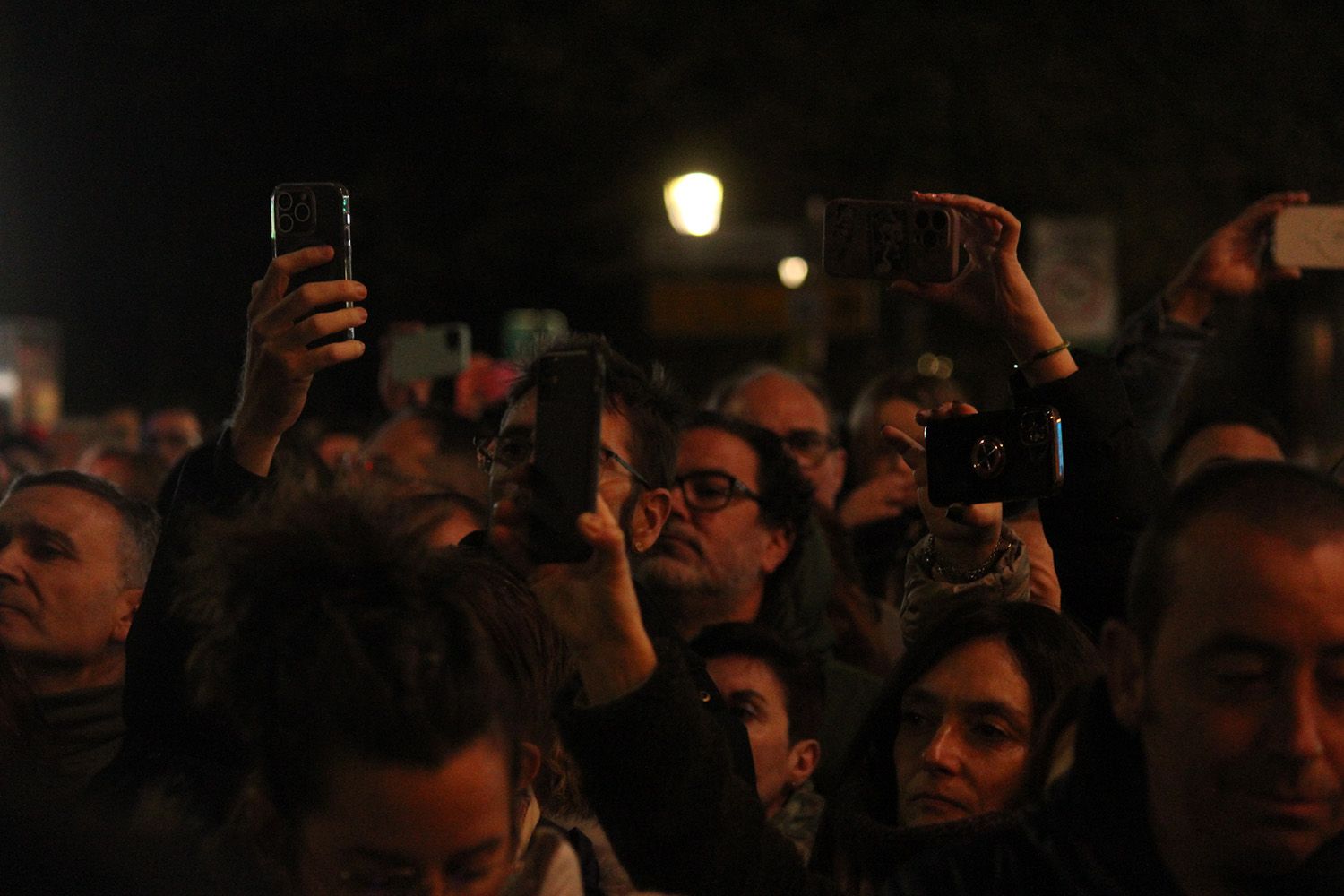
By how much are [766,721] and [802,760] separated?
7.0 inches

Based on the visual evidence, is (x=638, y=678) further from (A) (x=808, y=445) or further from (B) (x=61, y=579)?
(A) (x=808, y=445)

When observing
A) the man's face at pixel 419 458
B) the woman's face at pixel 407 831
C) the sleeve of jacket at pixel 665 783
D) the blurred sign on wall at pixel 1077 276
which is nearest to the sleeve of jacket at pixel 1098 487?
the sleeve of jacket at pixel 665 783

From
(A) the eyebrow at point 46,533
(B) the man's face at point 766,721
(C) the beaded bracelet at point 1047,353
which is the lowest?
(B) the man's face at point 766,721

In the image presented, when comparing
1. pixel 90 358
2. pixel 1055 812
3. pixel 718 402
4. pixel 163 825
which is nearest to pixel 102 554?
pixel 163 825

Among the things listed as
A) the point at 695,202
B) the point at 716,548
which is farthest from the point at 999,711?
the point at 695,202

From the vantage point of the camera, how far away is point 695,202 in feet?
51.9

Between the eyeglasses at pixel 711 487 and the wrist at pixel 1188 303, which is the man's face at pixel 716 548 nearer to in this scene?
the eyeglasses at pixel 711 487

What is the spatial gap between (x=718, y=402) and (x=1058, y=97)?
1525 cm

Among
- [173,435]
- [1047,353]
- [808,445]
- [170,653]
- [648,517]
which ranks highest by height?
[1047,353]

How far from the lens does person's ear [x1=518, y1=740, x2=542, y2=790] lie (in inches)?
103

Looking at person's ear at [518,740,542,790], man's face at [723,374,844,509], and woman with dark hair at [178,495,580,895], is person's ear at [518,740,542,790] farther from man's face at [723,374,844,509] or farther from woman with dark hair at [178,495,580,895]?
man's face at [723,374,844,509]

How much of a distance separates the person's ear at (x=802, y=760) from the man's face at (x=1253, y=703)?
6.92 feet

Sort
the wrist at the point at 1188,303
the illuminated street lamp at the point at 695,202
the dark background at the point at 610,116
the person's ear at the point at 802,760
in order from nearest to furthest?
1. the person's ear at the point at 802,760
2. the wrist at the point at 1188,303
3. the illuminated street lamp at the point at 695,202
4. the dark background at the point at 610,116

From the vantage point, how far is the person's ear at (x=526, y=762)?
2.62 meters
